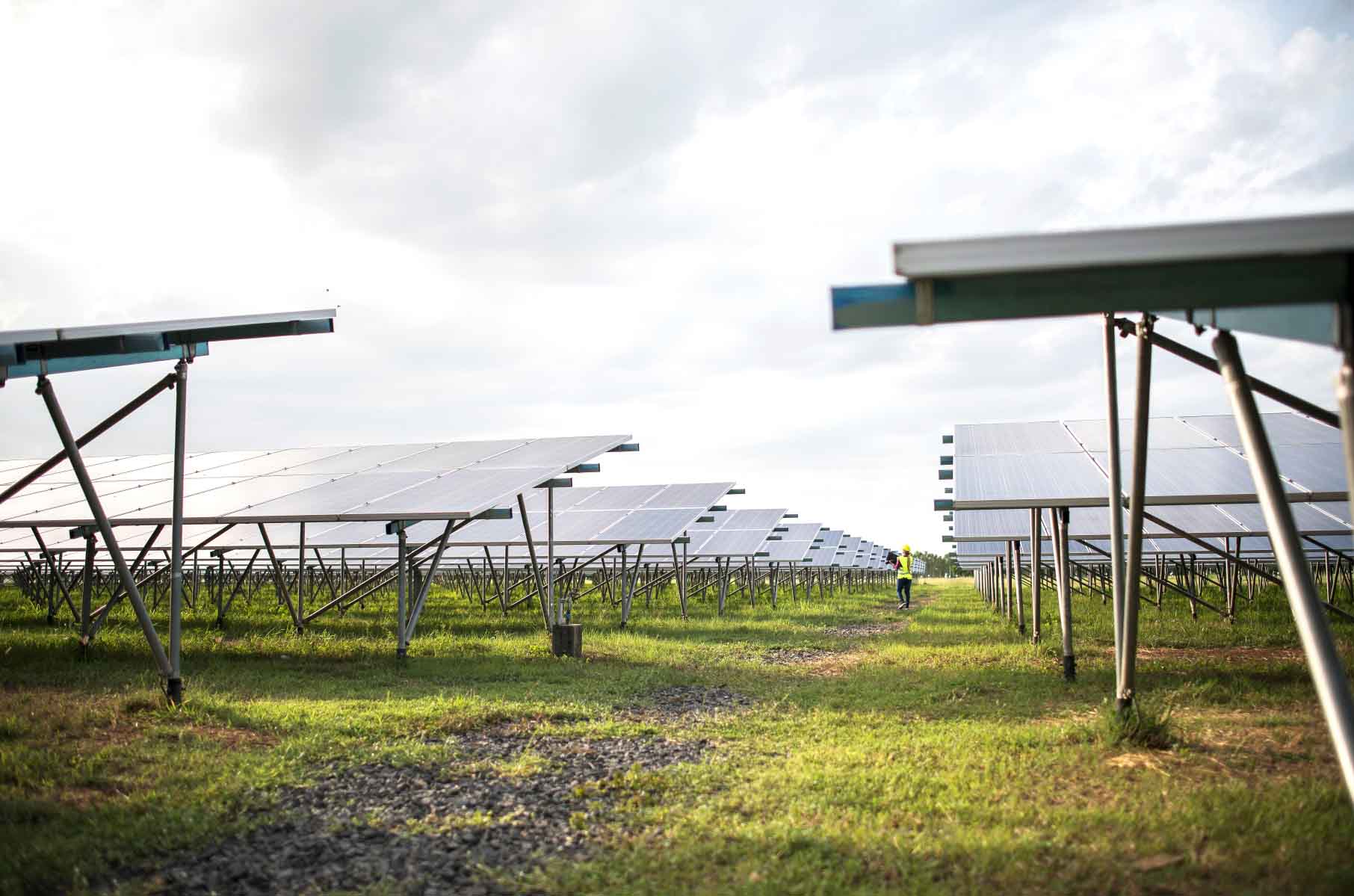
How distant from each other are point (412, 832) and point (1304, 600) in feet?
13.1

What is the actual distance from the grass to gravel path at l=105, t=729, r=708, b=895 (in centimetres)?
21

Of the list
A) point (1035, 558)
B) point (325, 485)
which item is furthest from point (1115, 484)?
point (325, 485)

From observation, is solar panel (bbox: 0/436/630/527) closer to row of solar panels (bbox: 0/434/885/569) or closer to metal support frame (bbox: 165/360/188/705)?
row of solar panels (bbox: 0/434/885/569)

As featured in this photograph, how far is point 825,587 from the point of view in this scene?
41969 mm

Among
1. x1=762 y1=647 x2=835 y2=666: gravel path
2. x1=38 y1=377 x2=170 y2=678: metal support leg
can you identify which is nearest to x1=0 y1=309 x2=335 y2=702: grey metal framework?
x1=38 y1=377 x2=170 y2=678: metal support leg

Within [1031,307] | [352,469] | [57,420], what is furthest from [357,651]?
[1031,307]

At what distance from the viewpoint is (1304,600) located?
375 cm

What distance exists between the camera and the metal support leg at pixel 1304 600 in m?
3.57

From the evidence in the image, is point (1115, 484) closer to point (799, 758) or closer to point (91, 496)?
point (799, 758)

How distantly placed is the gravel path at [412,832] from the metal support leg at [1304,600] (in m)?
3.07

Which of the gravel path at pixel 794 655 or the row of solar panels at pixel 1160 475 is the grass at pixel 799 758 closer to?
the gravel path at pixel 794 655

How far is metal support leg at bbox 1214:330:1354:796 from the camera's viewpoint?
11.7ft

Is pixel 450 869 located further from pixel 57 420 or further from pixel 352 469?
pixel 352 469

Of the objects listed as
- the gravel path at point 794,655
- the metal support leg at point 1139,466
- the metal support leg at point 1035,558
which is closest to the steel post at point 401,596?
the gravel path at point 794,655
